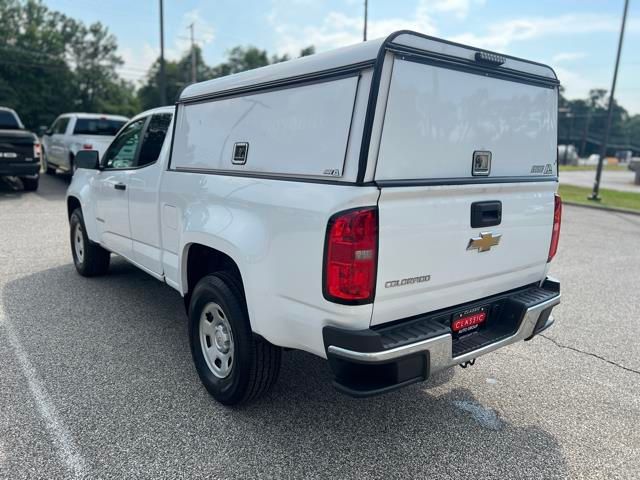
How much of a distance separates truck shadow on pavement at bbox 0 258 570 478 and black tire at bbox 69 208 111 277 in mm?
1587

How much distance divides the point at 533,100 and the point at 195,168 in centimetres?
237

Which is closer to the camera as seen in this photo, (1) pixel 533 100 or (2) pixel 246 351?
(2) pixel 246 351

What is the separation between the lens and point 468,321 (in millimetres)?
2965

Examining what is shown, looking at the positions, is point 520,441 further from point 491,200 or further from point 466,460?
point 491,200

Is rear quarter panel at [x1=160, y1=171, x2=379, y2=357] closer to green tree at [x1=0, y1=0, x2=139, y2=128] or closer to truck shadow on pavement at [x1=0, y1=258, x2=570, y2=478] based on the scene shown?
truck shadow on pavement at [x1=0, y1=258, x2=570, y2=478]

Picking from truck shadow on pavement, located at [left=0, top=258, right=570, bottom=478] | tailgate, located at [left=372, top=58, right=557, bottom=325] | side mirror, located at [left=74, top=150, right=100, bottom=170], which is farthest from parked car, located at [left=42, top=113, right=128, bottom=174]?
tailgate, located at [left=372, top=58, right=557, bottom=325]

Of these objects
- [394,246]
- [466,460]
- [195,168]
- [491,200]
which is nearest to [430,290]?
[394,246]

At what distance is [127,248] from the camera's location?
4684 millimetres

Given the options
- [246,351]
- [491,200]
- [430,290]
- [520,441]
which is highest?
[491,200]

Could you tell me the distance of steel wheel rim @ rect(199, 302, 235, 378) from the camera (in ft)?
10.5

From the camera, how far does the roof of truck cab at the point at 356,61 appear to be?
241 centimetres

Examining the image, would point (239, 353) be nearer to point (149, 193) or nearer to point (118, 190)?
point (149, 193)

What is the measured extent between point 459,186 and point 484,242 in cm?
40

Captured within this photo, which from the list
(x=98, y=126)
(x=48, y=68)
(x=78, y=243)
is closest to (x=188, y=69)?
(x=48, y=68)
